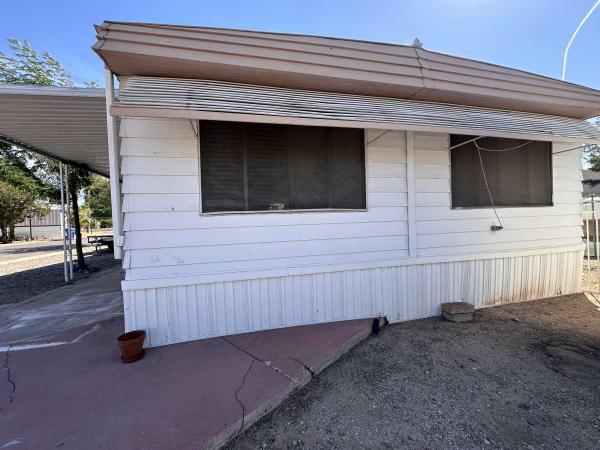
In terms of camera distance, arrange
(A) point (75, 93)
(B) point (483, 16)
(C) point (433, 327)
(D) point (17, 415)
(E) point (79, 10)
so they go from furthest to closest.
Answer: (B) point (483, 16) → (E) point (79, 10) → (C) point (433, 327) → (A) point (75, 93) → (D) point (17, 415)

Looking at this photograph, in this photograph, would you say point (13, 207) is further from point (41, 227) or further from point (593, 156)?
point (593, 156)

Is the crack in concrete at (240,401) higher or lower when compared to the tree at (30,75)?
lower

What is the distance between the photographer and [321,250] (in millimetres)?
3611

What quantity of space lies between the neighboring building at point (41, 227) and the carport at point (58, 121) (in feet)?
75.0

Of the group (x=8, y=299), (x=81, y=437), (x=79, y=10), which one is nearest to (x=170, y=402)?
(x=81, y=437)

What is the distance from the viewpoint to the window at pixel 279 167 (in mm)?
3291

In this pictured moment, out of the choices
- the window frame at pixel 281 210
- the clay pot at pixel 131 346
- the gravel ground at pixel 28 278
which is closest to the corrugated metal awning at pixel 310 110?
the window frame at pixel 281 210

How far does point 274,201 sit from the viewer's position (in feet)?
11.4

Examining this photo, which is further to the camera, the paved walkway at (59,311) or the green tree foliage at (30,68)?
the green tree foliage at (30,68)

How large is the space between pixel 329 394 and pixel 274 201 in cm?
207

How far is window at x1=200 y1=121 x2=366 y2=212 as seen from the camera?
329 cm

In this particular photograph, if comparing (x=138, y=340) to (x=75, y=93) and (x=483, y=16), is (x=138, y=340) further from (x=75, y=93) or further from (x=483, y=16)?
(x=483, y=16)

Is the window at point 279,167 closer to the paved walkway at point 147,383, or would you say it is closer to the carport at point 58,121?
the carport at point 58,121

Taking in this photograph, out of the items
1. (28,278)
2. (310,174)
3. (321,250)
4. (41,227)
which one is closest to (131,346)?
(321,250)
